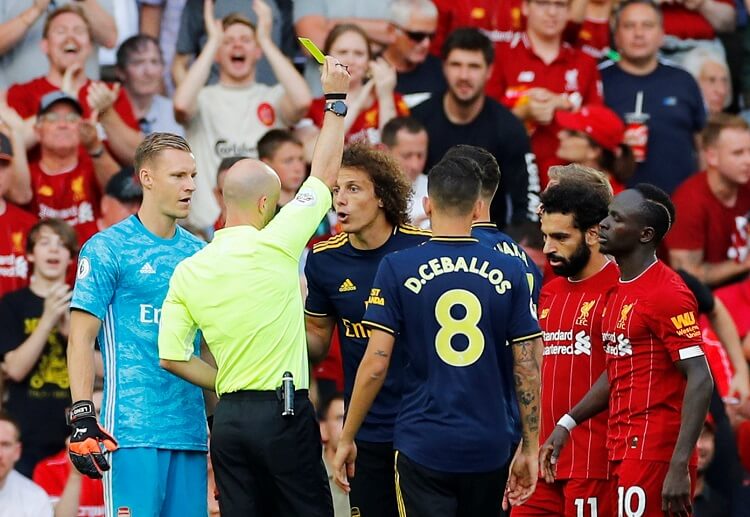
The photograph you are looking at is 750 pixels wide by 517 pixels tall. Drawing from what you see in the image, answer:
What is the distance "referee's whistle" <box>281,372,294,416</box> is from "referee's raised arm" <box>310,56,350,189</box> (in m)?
1.03

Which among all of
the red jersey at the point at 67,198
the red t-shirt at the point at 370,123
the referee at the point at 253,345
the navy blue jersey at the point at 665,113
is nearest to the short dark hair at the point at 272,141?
the red t-shirt at the point at 370,123

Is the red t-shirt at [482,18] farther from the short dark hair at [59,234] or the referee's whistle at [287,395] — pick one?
the referee's whistle at [287,395]

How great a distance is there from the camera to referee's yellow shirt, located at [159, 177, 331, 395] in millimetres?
7109

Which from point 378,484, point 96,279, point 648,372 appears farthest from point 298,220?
point 648,372

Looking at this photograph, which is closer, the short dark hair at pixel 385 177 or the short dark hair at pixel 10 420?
the short dark hair at pixel 385 177

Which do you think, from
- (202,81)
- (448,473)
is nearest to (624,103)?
(202,81)

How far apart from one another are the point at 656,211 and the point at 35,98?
20.6 feet

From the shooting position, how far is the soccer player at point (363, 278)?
8.01m

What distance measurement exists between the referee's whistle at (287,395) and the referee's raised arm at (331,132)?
1.03 metres

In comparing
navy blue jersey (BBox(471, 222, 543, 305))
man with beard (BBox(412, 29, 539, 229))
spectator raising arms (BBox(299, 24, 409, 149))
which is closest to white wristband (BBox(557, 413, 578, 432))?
navy blue jersey (BBox(471, 222, 543, 305))

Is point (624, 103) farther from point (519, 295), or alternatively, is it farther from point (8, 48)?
point (519, 295)

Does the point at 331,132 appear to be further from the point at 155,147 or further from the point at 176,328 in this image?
the point at 176,328

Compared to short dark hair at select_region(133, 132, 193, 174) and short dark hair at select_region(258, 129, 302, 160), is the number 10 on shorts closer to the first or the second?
short dark hair at select_region(133, 132, 193, 174)

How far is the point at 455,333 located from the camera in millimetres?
7047
